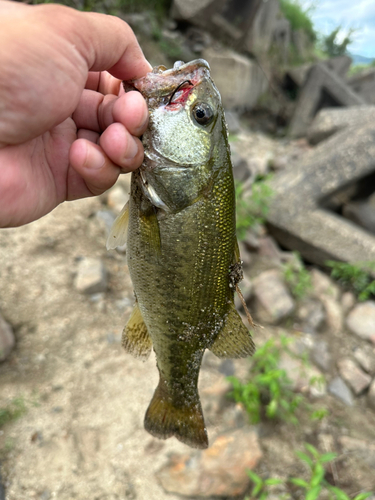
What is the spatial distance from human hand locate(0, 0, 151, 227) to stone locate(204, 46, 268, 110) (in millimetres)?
7354

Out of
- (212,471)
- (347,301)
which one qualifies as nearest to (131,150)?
(212,471)

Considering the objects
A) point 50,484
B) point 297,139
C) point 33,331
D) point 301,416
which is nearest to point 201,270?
point 50,484

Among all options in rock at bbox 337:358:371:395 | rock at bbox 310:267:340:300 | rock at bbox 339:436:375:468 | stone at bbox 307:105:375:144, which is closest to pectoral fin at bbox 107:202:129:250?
rock at bbox 339:436:375:468

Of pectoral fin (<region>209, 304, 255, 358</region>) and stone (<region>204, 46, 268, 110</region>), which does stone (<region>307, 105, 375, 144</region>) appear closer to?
stone (<region>204, 46, 268, 110</region>)

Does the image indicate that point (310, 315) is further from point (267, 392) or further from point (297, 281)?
point (267, 392)

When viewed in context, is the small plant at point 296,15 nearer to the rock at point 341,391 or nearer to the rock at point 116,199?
the rock at point 116,199

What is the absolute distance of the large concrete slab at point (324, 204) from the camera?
5227mm

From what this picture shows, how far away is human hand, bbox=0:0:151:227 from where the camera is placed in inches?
48.1

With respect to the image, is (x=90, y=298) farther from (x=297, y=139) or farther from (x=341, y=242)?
(x=297, y=139)

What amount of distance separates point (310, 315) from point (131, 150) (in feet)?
13.3

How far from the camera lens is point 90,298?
368 cm

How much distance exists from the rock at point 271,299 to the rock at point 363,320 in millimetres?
969

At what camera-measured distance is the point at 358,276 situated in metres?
5.05

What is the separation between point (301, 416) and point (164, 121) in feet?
10.7
